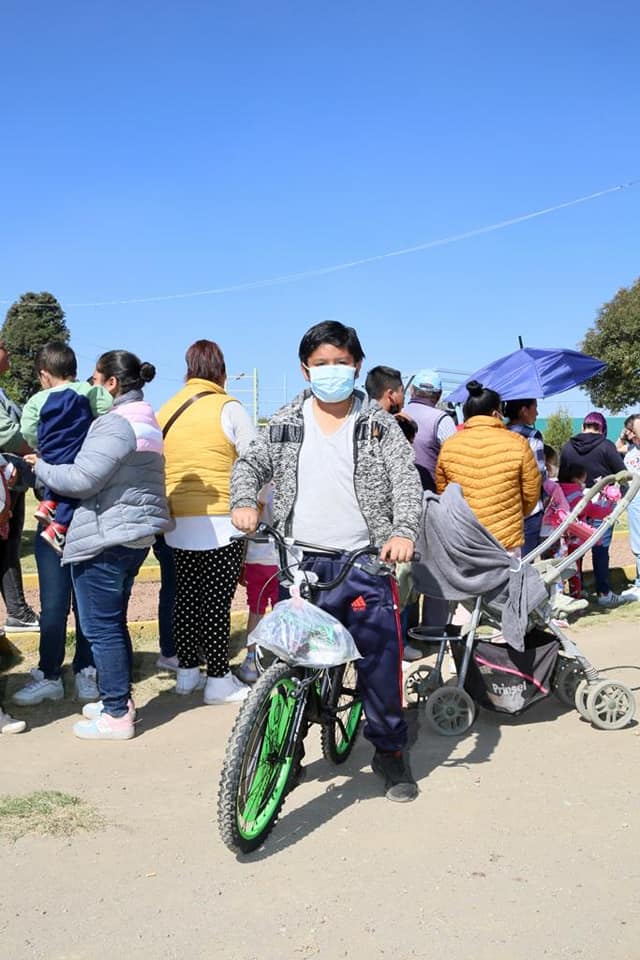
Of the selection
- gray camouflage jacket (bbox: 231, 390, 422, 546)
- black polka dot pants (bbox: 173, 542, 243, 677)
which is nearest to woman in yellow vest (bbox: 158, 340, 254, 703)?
black polka dot pants (bbox: 173, 542, 243, 677)

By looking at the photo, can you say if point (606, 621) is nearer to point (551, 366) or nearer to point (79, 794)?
point (551, 366)

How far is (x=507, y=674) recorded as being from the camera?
198 inches

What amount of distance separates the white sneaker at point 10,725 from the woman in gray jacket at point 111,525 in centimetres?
30

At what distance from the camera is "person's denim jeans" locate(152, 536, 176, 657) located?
620cm

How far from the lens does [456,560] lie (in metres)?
4.86

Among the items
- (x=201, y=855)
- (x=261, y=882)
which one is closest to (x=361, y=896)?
(x=261, y=882)

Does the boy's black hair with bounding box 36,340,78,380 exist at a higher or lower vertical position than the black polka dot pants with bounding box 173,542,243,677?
higher

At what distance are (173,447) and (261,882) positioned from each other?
2.89m

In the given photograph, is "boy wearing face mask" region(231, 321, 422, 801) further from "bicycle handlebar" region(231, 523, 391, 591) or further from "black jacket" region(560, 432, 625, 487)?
"black jacket" region(560, 432, 625, 487)

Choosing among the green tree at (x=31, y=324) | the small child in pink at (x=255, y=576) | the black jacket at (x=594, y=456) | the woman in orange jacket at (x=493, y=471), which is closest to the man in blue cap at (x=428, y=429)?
the woman in orange jacket at (x=493, y=471)

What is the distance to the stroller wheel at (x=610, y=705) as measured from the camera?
16.3 feet

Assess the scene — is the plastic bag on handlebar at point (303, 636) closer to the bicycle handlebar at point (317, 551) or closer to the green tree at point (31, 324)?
the bicycle handlebar at point (317, 551)

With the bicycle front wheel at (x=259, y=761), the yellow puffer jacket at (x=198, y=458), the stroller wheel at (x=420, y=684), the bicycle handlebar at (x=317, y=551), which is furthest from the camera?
the yellow puffer jacket at (x=198, y=458)

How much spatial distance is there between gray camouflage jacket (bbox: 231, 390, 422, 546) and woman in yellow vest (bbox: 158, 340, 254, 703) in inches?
59.0
